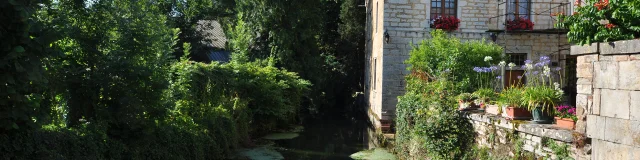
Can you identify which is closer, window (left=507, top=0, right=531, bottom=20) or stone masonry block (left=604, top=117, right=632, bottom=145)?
stone masonry block (left=604, top=117, right=632, bottom=145)

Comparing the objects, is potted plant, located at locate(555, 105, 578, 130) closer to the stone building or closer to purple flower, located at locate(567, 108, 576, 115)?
purple flower, located at locate(567, 108, 576, 115)

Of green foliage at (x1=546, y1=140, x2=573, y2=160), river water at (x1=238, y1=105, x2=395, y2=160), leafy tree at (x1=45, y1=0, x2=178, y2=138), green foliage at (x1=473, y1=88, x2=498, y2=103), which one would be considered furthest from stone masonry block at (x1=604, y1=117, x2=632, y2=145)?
river water at (x1=238, y1=105, x2=395, y2=160)

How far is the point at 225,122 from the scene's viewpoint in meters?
11.7

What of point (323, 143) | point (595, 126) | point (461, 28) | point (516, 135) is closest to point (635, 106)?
point (595, 126)

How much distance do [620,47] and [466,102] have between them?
4430 mm

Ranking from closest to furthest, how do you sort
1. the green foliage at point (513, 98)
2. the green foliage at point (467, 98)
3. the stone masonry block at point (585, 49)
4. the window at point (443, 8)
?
the stone masonry block at point (585, 49)
the green foliage at point (513, 98)
the green foliage at point (467, 98)
the window at point (443, 8)

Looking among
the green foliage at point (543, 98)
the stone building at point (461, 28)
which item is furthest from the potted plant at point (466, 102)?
the stone building at point (461, 28)

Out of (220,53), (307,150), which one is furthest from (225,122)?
(220,53)

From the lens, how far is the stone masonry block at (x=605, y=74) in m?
4.95

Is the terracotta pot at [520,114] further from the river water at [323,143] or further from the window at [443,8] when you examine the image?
the window at [443,8]

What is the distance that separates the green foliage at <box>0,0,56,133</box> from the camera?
4.49 meters

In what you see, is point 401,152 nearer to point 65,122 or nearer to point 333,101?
point 65,122

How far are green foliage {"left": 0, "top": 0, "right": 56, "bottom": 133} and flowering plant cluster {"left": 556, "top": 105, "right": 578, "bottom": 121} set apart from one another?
5551 mm

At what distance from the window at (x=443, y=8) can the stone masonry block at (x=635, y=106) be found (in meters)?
11.0
